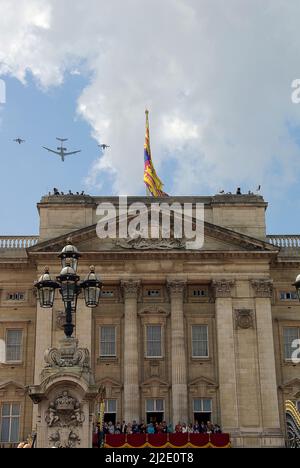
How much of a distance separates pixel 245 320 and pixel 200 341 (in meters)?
3.06

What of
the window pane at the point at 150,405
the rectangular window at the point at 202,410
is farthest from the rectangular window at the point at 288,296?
the window pane at the point at 150,405

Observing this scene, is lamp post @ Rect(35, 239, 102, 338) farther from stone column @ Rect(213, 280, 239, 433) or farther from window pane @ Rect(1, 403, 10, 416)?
window pane @ Rect(1, 403, 10, 416)

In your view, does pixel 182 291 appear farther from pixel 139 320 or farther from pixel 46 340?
pixel 46 340

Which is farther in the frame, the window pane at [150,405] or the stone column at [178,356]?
the window pane at [150,405]

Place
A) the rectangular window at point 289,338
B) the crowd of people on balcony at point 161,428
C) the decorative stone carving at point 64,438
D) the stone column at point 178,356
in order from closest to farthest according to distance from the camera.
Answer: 1. the decorative stone carving at point 64,438
2. the crowd of people on balcony at point 161,428
3. the stone column at point 178,356
4. the rectangular window at point 289,338

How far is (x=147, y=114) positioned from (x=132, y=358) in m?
20.0

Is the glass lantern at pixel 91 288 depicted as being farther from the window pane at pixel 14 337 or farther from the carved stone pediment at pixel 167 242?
the window pane at pixel 14 337

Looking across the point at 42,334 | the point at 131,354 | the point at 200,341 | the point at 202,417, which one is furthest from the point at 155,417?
the point at 42,334

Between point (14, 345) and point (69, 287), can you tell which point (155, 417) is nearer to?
point (14, 345)

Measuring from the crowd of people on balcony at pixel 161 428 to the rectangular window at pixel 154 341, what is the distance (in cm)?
466

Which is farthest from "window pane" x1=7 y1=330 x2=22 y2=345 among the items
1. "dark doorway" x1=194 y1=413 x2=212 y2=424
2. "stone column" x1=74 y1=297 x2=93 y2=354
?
"dark doorway" x1=194 y1=413 x2=212 y2=424

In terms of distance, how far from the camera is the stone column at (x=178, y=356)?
142 ft

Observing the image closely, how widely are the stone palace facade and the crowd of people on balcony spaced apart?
174cm
